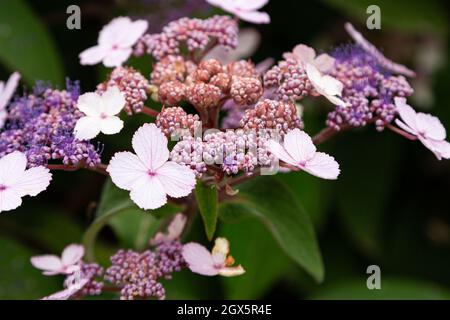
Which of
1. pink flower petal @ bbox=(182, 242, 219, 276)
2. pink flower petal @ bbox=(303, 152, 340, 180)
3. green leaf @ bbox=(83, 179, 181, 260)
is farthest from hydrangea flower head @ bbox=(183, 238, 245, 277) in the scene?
pink flower petal @ bbox=(303, 152, 340, 180)

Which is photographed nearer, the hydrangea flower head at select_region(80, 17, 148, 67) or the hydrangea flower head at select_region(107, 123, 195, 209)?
the hydrangea flower head at select_region(107, 123, 195, 209)

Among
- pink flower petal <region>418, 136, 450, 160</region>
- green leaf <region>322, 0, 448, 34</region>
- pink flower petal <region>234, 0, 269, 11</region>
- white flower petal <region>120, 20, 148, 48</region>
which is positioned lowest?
pink flower petal <region>418, 136, 450, 160</region>

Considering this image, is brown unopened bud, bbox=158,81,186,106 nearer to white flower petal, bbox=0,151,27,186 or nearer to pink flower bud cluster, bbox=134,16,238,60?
pink flower bud cluster, bbox=134,16,238,60

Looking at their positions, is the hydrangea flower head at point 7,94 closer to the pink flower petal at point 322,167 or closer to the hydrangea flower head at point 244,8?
the hydrangea flower head at point 244,8

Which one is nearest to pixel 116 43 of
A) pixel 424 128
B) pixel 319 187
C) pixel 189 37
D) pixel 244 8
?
pixel 189 37

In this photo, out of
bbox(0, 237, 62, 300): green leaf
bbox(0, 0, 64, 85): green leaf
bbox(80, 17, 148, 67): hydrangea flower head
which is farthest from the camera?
bbox(0, 0, 64, 85): green leaf

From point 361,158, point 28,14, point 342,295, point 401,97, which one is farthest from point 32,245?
point 401,97
